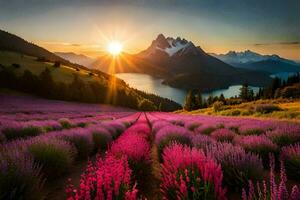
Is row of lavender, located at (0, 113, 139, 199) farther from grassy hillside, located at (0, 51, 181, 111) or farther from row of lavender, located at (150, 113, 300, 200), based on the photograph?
grassy hillside, located at (0, 51, 181, 111)

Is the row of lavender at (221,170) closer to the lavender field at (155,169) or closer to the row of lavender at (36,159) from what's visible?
the lavender field at (155,169)

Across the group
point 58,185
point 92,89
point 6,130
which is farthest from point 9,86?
point 58,185

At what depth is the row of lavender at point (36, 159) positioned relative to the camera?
4.97 m

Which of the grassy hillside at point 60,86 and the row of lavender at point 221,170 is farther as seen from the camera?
the grassy hillside at point 60,86

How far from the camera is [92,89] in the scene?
333 ft

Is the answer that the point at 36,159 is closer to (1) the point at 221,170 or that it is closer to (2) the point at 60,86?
(1) the point at 221,170

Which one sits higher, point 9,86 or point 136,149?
point 9,86

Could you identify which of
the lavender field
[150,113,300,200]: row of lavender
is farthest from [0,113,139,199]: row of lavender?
[150,113,300,200]: row of lavender

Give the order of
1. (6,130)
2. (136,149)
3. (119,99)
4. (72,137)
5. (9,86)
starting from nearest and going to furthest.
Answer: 1. (136,149)
2. (72,137)
3. (6,130)
4. (9,86)
5. (119,99)

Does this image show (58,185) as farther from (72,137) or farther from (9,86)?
(9,86)

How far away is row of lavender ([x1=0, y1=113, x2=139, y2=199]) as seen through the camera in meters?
4.97

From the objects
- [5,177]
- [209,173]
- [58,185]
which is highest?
[209,173]

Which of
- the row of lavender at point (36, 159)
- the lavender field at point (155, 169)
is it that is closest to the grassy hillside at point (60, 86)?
the row of lavender at point (36, 159)

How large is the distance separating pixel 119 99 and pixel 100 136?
101 metres
